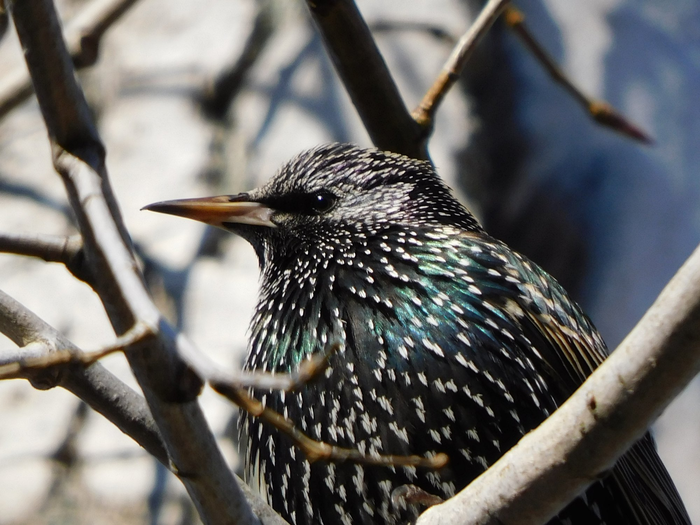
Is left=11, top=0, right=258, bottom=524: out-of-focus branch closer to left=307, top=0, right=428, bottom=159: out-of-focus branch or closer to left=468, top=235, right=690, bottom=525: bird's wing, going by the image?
left=307, top=0, right=428, bottom=159: out-of-focus branch

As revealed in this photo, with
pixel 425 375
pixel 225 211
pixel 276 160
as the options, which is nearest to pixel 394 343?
pixel 425 375

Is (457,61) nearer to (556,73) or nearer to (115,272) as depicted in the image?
(556,73)

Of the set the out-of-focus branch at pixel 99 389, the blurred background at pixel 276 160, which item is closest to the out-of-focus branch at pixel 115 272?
the out-of-focus branch at pixel 99 389

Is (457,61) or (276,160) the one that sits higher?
(457,61)

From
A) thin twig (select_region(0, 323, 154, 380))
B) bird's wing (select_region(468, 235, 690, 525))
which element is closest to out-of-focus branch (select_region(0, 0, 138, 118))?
bird's wing (select_region(468, 235, 690, 525))

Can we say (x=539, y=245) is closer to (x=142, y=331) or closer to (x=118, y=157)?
(x=118, y=157)
